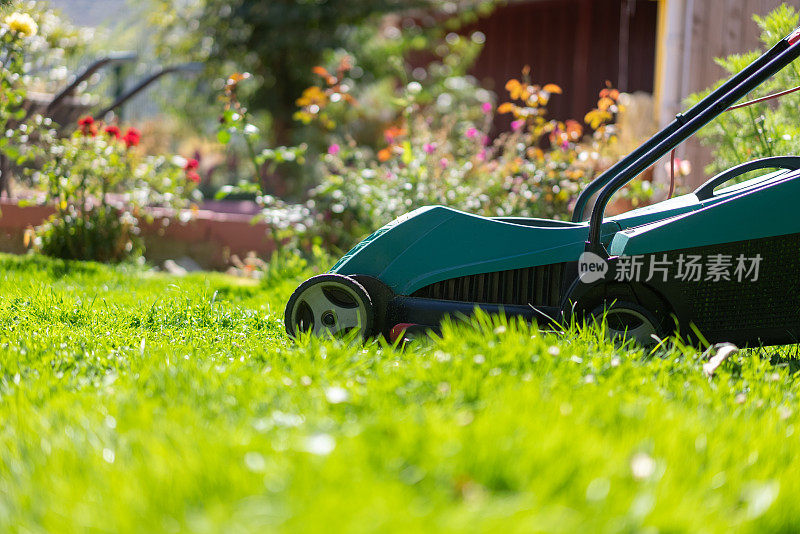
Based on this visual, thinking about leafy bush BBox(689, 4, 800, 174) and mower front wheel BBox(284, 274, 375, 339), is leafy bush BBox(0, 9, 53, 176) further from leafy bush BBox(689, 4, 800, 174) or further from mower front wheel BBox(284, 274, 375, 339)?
leafy bush BBox(689, 4, 800, 174)

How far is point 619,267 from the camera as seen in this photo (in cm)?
248

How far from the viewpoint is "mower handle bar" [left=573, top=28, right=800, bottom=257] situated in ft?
7.61

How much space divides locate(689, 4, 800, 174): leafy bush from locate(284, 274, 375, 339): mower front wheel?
181 centimetres

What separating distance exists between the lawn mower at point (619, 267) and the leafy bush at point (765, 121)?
0.89m

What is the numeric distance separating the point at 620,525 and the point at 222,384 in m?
1.00

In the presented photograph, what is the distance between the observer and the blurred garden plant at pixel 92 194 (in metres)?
4.80

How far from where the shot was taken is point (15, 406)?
1766 mm

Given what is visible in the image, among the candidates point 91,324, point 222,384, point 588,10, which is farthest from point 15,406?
point 588,10

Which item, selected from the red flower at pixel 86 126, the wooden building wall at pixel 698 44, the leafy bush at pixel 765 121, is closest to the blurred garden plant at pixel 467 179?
the leafy bush at pixel 765 121

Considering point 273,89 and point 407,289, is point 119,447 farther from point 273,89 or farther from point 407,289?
point 273,89

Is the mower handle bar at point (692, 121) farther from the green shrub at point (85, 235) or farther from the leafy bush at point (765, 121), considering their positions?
the green shrub at point (85, 235)

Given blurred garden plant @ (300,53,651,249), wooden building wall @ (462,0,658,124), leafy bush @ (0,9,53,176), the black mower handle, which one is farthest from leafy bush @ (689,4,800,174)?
wooden building wall @ (462,0,658,124)

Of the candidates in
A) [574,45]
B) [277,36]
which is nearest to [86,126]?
[277,36]

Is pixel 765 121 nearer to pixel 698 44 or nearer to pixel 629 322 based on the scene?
pixel 629 322
